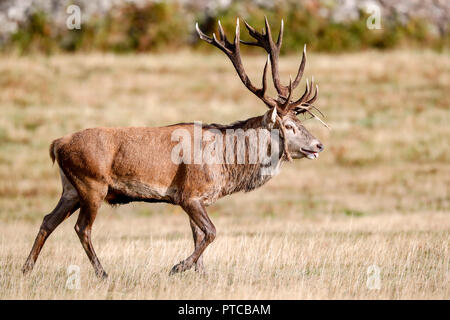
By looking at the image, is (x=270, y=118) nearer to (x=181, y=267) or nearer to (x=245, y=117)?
(x=181, y=267)

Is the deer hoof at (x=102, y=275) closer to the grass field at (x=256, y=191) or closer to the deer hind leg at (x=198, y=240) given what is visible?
the grass field at (x=256, y=191)

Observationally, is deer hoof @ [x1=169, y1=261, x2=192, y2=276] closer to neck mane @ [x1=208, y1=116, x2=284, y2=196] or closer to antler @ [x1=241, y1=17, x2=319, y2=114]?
neck mane @ [x1=208, y1=116, x2=284, y2=196]

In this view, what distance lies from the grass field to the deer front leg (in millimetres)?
325

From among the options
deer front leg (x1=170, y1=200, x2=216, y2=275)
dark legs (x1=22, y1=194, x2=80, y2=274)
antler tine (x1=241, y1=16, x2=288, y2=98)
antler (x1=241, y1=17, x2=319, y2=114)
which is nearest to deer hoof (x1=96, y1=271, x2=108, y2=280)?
deer front leg (x1=170, y1=200, x2=216, y2=275)

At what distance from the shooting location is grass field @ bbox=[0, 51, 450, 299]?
34.3 ft

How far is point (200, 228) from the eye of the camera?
1105 centimetres

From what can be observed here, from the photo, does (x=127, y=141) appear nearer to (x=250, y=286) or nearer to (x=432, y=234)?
(x=250, y=286)

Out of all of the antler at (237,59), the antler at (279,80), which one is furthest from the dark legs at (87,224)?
the antler at (279,80)

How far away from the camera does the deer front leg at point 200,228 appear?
10.8 metres

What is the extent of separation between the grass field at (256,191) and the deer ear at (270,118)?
72.0 inches

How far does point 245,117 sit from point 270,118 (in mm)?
15191

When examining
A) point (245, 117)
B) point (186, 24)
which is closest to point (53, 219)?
point (245, 117)

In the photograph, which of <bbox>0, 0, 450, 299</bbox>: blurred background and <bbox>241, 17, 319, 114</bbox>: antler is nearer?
<bbox>0, 0, 450, 299</bbox>: blurred background

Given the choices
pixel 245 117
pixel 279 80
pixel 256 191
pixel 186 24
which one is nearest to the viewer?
pixel 279 80
